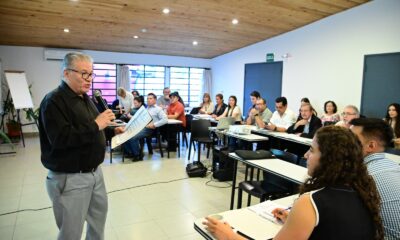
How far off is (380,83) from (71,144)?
5.50m

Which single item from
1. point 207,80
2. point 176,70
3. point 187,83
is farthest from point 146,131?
→ point 207,80

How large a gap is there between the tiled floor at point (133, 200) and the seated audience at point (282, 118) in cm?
137

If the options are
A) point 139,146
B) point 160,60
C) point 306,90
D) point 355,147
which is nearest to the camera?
point 355,147

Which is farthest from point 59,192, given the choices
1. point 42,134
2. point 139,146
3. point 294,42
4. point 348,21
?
point 294,42

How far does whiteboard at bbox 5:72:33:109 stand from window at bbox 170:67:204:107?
14.4 feet

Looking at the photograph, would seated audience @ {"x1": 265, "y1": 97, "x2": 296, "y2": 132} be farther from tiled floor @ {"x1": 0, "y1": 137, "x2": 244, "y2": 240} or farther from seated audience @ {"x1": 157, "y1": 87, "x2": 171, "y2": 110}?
seated audience @ {"x1": 157, "y1": 87, "x2": 171, "y2": 110}

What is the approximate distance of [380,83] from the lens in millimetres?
5230

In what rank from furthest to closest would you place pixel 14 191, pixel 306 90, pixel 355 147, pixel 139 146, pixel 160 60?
pixel 160 60
pixel 306 90
pixel 139 146
pixel 14 191
pixel 355 147

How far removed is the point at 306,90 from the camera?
667 centimetres

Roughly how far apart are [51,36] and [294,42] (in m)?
5.82

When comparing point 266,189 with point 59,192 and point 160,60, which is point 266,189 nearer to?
point 59,192

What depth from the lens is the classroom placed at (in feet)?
10.5

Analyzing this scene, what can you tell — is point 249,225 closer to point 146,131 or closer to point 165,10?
point 146,131

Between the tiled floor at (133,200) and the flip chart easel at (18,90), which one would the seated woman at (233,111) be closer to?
the tiled floor at (133,200)
